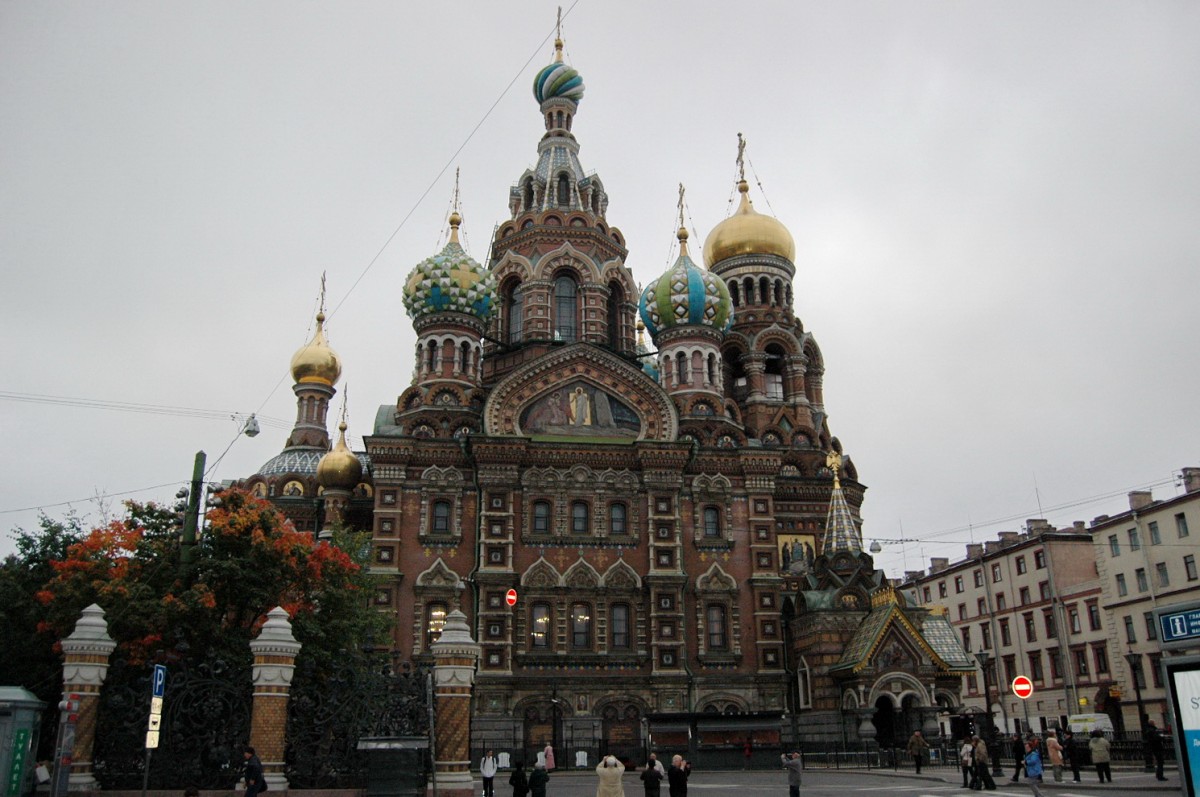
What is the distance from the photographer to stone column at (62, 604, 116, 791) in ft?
55.9

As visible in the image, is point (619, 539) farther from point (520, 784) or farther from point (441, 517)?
point (520, 784)

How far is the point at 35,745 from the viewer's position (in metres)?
16.8

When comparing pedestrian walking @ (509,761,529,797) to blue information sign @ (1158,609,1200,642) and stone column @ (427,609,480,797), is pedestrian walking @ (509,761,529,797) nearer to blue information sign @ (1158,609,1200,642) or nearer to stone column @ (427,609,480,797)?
stone column @ (427,609,480,797)

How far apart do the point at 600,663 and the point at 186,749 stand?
63.5ft

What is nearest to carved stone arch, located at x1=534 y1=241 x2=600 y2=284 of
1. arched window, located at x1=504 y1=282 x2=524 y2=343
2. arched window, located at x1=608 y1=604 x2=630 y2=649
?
arched window, located at x1=504 y1=282 x2=524 y2=343

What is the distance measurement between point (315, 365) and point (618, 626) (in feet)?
80.6

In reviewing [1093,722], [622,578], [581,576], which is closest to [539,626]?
[581,576]

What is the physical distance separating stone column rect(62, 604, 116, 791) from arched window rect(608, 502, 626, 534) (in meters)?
21.4

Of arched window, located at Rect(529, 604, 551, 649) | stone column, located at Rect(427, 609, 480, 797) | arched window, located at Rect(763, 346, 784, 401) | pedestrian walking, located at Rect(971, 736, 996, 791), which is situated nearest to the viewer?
stone column, located at Rect(427, 609, 480, 797)

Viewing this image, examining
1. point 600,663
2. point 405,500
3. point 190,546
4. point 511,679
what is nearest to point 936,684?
point 600,663

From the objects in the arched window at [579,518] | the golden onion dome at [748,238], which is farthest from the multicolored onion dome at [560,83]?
the arched window at [579,518]

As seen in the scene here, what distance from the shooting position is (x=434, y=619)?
35.4 m

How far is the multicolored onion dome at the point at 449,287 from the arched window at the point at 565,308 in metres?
3.85

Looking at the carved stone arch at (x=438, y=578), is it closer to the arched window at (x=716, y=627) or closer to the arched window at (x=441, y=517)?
the arched window at (x=441, y=517)
